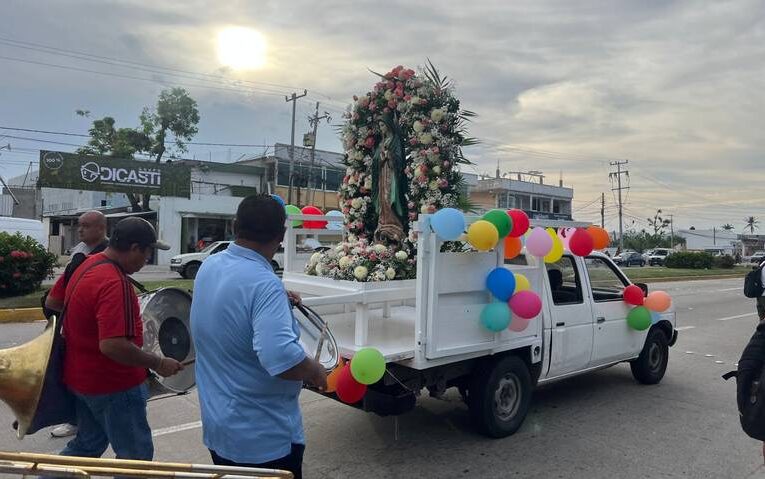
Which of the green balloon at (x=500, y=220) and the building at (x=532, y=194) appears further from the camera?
the building at (x=532, y=194)

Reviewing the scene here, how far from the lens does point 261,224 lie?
2373mm

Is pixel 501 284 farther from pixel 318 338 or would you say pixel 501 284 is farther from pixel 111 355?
pixel 111 355

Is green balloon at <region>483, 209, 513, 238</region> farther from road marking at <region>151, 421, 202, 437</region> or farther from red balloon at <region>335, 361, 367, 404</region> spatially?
road marking at <region>151, 421, 202, 437</region>

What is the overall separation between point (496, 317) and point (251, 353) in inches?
105

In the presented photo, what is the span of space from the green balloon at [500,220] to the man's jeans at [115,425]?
8.86 ft

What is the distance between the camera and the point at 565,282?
5816 mm

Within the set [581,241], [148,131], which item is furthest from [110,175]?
[581,241]

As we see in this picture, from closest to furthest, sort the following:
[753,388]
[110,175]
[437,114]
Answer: [753,388], [437,114], [110,175]

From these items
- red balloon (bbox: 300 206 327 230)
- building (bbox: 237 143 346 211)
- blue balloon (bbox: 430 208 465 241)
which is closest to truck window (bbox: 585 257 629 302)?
blue balloon (bbox: 430 208 465 241)

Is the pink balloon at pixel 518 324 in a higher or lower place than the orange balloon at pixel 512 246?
lower

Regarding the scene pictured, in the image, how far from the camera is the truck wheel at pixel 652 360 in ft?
22.4

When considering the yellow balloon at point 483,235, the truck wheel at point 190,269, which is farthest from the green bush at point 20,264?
the yellow balloon at point 483,235

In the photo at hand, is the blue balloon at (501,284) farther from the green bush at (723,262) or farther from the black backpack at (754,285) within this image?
the green bush at (723,262)

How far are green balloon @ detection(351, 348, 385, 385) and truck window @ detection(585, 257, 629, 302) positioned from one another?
315 cm
